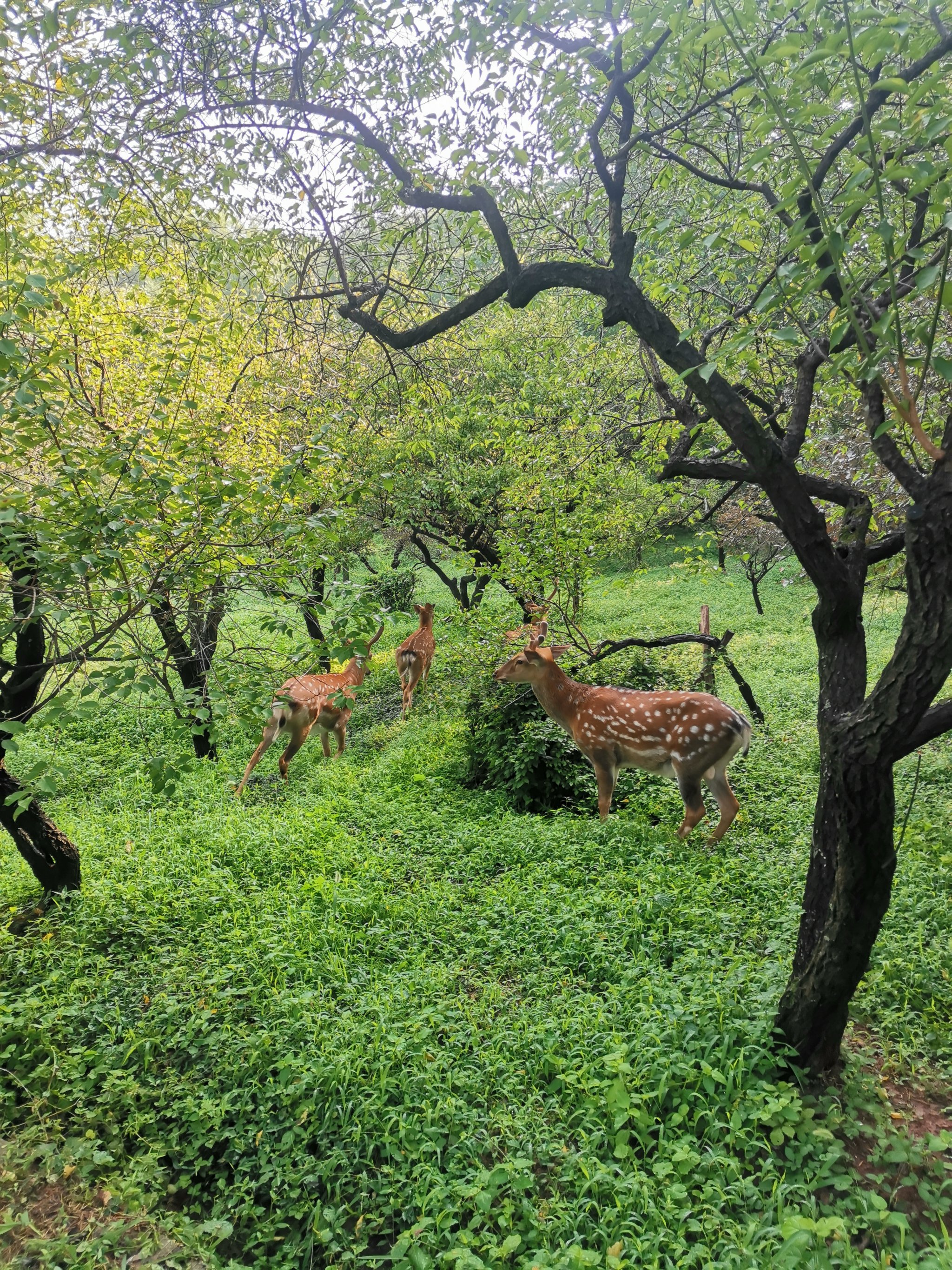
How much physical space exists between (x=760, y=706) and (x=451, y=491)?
20.2 feet

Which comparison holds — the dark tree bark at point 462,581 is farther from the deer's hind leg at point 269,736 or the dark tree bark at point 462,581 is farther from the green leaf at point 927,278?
the green leaf at point 927,278

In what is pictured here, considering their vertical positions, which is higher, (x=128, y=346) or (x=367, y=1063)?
(x=128, y=346)

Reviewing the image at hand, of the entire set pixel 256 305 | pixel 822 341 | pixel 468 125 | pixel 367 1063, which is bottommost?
pixel 367 1063

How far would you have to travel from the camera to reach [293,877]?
6.34 m

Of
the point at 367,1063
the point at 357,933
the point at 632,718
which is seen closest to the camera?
the point at 367,1063

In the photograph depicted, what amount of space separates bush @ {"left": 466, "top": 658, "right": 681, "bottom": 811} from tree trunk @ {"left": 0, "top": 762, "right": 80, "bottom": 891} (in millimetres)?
4262

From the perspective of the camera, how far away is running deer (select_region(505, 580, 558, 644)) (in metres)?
9.00

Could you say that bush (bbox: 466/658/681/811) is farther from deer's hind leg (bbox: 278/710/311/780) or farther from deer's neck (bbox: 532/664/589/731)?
deer's hind leg (bbox: 278/710/311/780)

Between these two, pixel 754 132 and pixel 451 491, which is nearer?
pixel 754 132

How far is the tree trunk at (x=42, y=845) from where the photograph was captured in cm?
592

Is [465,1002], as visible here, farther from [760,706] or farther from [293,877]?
[760,706]

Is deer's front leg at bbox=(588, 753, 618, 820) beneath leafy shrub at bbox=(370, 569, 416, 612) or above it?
beneath

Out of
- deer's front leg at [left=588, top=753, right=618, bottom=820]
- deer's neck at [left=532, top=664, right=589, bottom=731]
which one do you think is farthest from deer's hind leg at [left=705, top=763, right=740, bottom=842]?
deer's neck at [left=532, top=664, right=589, bottom=731]

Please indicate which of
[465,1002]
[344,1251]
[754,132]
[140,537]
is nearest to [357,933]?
[465,1002]
